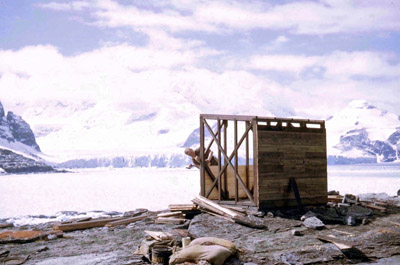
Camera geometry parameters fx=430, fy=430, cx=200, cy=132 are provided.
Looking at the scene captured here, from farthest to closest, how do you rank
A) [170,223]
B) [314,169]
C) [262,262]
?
[314,169] < [170,223] < [262,262]

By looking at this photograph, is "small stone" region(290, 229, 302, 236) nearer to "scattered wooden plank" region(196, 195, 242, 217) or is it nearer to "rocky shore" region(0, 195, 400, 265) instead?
"rocky shore" region(0, 195, 400, 265)

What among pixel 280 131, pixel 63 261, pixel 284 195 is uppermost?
pixel 280 131

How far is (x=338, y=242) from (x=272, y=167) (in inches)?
169

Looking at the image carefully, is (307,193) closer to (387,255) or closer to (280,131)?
(280,131)

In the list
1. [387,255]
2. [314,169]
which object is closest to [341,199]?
[314,169]

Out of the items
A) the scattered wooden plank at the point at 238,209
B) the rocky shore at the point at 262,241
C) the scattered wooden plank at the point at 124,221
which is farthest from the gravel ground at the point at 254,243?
the scattered wooden plank at the point at 238,209

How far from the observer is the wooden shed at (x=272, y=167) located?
14695 mm

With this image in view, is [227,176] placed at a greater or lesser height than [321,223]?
greater

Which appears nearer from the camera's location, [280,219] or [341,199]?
[280,219]

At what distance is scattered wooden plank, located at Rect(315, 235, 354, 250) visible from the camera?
10.7 m

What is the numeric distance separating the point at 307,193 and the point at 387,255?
505 cm

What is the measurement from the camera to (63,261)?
10602 millimetres

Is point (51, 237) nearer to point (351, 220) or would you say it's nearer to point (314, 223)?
point (314, 223)

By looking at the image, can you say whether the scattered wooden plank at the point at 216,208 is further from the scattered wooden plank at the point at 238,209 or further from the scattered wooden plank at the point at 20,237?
the scattered wooden plank at the point at 20,237
